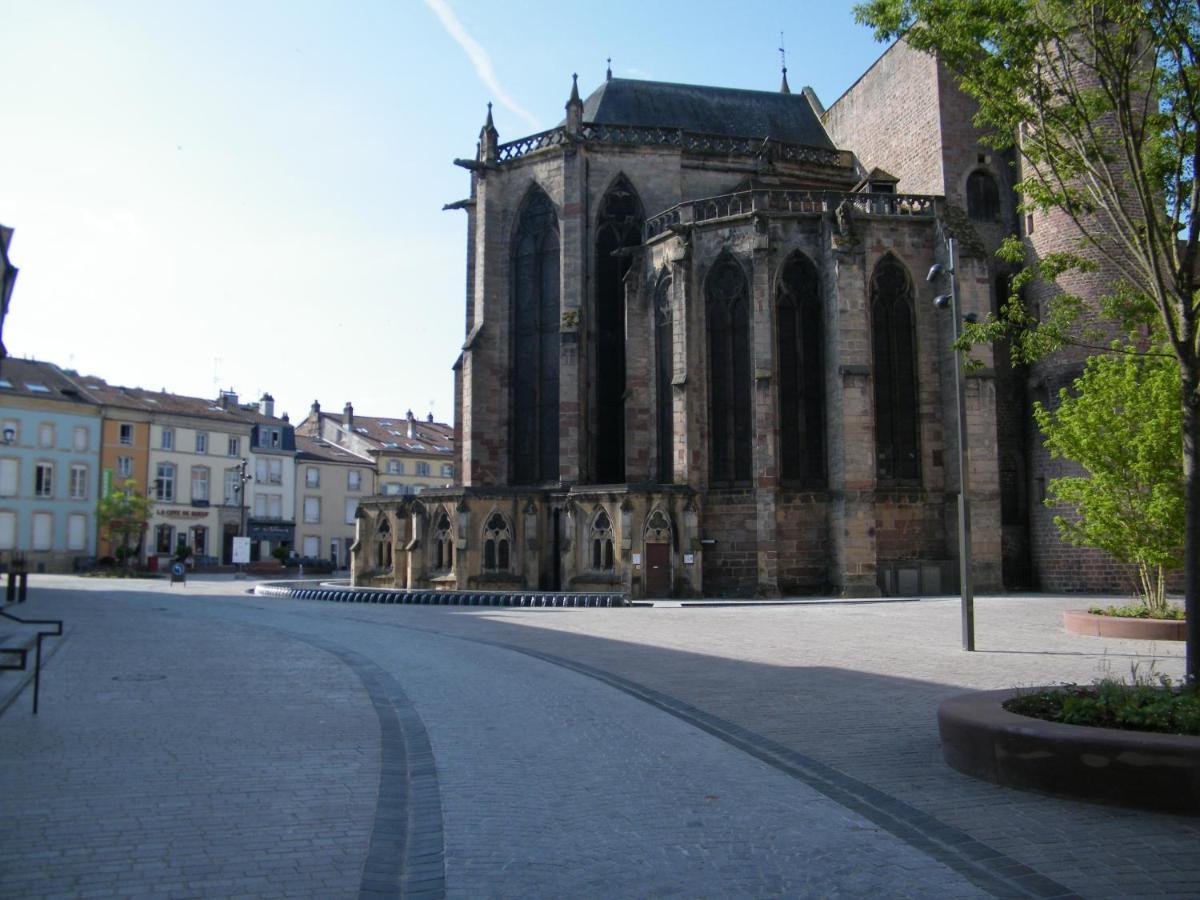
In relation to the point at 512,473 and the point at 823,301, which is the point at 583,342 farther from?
the point at 823,301

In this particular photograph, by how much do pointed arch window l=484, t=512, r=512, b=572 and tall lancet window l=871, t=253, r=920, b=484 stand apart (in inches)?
455

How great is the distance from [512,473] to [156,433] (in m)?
32.8

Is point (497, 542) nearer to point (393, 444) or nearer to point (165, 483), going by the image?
point (165, 483)

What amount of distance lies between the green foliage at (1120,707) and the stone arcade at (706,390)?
2214 centimetres

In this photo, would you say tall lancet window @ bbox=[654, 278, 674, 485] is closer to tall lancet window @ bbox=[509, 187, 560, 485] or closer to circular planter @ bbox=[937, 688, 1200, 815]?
tall lancet window @ bbox=[509, 187, 560, 485]

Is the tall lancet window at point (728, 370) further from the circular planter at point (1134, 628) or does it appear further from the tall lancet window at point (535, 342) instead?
the circular planter at point (1134, 628)

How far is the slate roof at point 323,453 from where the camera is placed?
67.6 metres

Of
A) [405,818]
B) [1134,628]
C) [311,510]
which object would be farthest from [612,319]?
[311,510]

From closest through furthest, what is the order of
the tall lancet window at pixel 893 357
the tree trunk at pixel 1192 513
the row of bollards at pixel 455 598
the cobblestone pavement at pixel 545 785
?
the cobblestone pavement at pixel 545 785, the tree trunk at pixel 1192 513, the row of bollards at pixel 455 598, the tall lancet window at pixel 893 357

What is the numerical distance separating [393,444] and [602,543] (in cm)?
4693

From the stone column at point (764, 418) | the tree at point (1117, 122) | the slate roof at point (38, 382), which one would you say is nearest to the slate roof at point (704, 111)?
the stone column at point (764, 418)

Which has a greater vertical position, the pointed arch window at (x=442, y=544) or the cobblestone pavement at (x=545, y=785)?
the pointed arch window at (x=442, y=544)

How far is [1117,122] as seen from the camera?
32.2 ft

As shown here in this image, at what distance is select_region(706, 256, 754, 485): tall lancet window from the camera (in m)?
31.2
